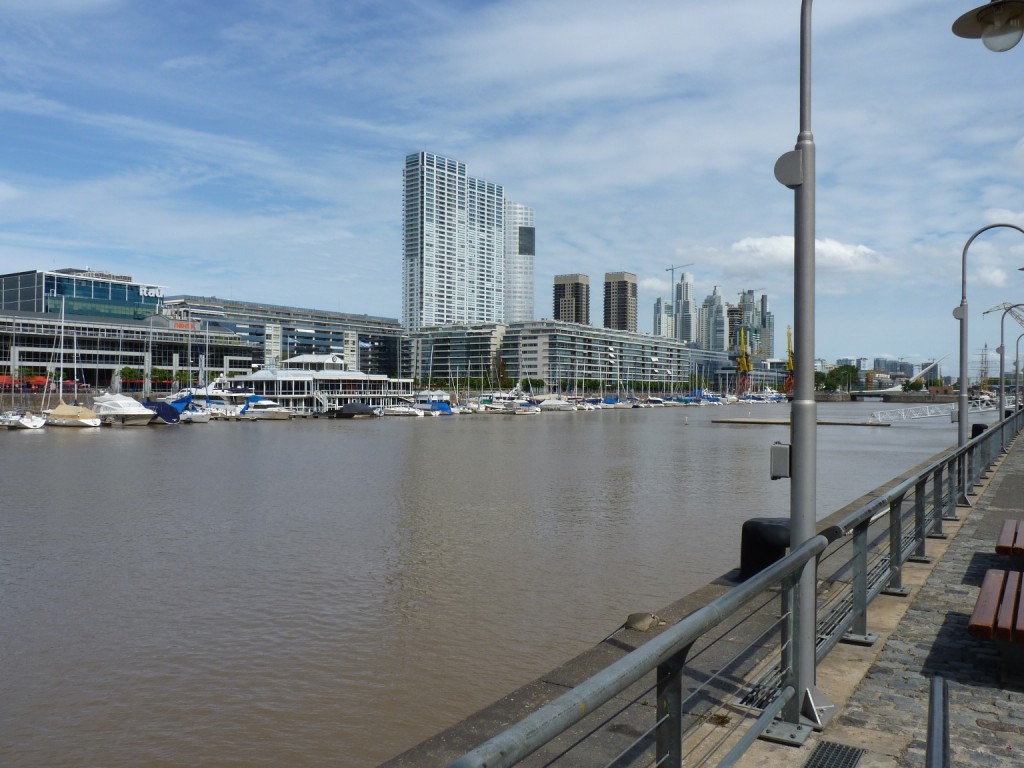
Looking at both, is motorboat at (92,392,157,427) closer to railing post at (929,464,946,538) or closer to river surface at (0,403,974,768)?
river surface at (0,403,974,768)

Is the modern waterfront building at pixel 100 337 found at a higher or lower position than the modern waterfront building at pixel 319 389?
higher

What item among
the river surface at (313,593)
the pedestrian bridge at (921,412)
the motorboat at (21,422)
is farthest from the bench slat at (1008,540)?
the motorboat at (21,422)

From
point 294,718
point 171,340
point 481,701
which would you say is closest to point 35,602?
point 294,718

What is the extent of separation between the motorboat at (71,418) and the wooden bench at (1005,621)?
7909 cm

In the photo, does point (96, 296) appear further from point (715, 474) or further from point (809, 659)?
point (809, 659)

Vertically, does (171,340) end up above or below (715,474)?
above

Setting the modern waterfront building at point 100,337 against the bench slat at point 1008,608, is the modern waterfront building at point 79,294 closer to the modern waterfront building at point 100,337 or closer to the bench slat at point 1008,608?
the modern waterfront building at point 100,337

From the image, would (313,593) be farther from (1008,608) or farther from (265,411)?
(265,411)

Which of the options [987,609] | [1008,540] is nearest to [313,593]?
[1008,540]

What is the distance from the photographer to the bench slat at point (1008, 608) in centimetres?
560

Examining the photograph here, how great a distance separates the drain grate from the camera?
4.84 m

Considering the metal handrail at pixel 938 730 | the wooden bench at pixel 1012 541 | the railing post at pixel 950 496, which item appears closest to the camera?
the metal handrail at pixel 938 730

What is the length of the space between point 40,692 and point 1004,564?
468 inches

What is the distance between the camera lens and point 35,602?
549 inches
